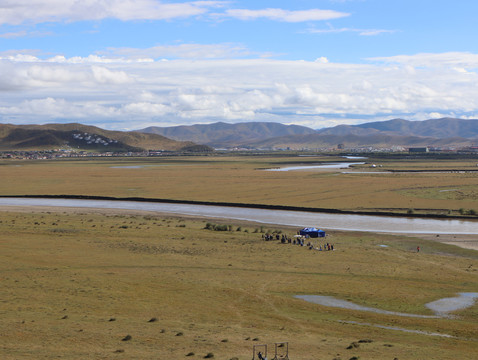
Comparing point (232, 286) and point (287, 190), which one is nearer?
point (232, 286)

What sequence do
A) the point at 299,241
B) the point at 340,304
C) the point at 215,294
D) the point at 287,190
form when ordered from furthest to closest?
the point at 287,190, the point at 299,241, the point at 215,294, the point at 340,304

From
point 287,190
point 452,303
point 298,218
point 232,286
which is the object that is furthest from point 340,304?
point 287,190

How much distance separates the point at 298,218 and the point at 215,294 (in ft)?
108

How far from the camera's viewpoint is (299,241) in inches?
1710

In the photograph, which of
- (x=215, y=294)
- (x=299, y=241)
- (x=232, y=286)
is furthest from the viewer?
(x=299, y=241)

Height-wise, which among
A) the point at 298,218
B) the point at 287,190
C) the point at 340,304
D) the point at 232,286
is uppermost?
the point at 287,190

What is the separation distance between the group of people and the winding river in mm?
8497

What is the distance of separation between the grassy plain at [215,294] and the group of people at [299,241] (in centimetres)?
81

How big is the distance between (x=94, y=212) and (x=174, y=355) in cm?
4769

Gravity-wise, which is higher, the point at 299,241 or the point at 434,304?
the point at 299,241

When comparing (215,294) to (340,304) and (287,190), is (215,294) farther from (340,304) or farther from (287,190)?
(287,190)

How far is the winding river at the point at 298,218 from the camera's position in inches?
2061

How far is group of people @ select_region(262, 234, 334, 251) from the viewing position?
40531 millimetres

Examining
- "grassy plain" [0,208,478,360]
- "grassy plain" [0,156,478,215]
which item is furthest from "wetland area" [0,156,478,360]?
"grassy plain" [0,156,478,215]
